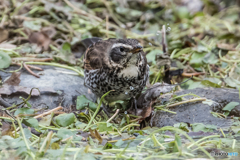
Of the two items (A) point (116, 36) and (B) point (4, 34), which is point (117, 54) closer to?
(A) point (116, 36)

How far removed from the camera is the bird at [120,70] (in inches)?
147

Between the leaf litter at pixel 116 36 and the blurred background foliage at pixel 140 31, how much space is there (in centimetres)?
2

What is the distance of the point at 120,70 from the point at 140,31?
3.66 metres

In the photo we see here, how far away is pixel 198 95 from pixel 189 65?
1.57m

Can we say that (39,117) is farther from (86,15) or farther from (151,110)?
(86,15)

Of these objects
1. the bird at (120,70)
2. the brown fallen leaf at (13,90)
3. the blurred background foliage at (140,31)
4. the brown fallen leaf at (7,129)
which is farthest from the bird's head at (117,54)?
the brown fallen leaf at (7,129)

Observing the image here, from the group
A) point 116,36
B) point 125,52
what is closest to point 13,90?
point 125,52

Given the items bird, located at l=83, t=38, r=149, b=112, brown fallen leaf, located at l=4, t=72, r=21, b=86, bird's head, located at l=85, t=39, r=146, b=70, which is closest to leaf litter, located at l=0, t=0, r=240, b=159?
brown fallen leaf, located at l=4, t=72, r=21, b=86

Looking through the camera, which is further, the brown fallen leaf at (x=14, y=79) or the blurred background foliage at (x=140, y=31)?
the blurred background foliage at (x=140, y=31)

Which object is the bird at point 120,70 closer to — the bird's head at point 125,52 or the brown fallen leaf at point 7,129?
the bird's head at point 125,52

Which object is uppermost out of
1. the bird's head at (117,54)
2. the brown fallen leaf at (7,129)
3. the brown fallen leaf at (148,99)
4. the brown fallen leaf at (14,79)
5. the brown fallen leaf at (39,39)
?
the brown fallen leaf at (39,39)

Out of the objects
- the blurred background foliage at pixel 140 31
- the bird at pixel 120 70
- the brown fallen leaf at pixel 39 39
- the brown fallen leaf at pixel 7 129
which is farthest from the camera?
the brown fallen leaf at pixel 39 39

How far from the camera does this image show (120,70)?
381 centimetres

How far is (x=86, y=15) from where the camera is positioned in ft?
24.0
